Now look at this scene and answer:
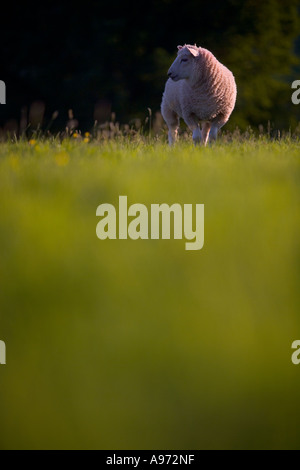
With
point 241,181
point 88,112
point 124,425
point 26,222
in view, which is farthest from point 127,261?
point 88,112

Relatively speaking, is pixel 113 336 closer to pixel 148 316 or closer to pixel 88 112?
pixel 148 316

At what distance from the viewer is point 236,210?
279 centimetres

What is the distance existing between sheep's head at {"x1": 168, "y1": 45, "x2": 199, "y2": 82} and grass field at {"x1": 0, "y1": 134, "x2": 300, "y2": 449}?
435 cm

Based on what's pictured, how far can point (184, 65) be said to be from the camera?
284 inches

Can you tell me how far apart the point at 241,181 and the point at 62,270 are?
1.60 m

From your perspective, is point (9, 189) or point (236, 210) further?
point (9, 189)

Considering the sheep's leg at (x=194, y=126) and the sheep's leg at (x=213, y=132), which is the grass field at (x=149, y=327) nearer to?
the sheep's leg at (x=194, y=126)

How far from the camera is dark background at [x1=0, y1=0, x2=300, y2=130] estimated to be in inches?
562

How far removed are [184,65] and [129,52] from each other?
305 inches
